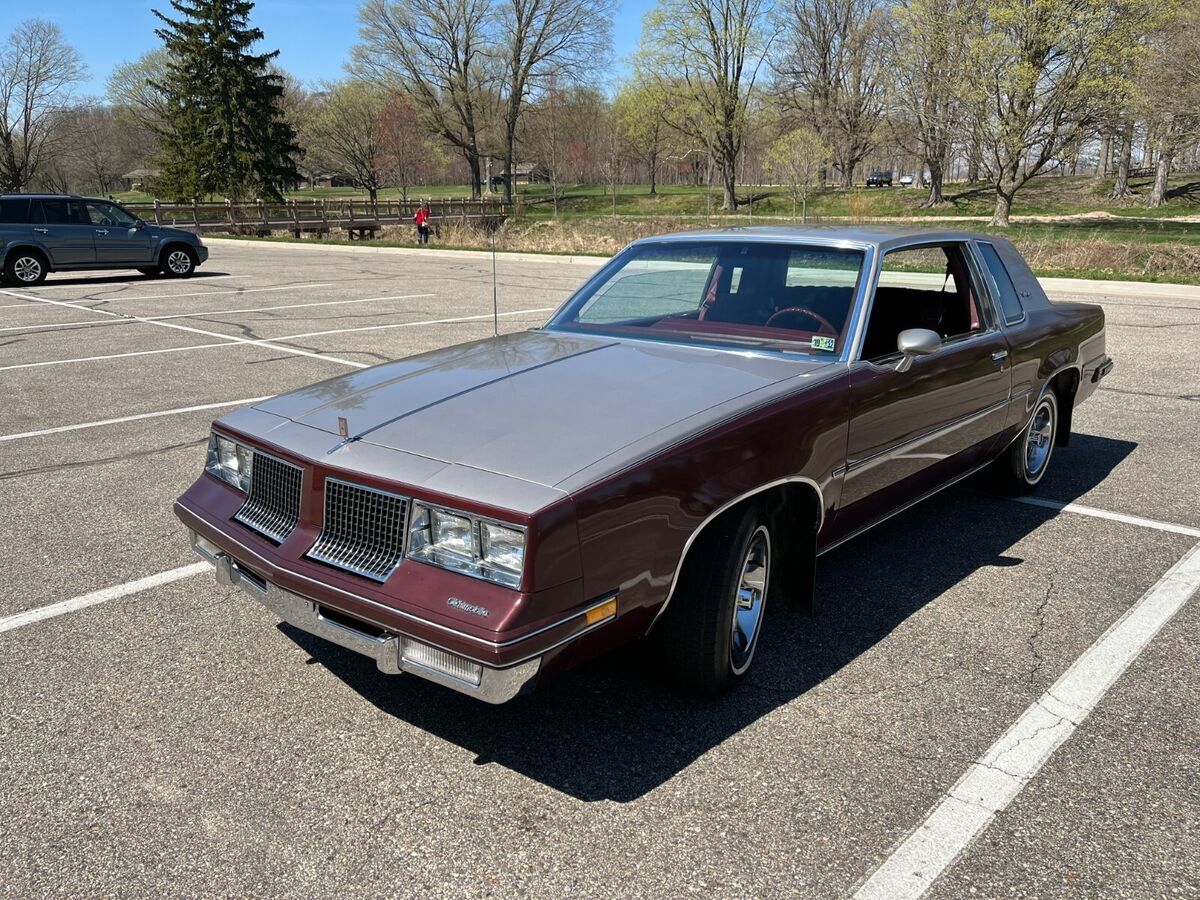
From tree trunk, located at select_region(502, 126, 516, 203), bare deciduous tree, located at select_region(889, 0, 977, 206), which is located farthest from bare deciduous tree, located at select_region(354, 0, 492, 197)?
bare deciduous tree, located at select_region(889, 0, 977, 206)

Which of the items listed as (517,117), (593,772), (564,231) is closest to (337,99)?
(517,117)

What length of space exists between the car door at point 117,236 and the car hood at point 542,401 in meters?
17.6

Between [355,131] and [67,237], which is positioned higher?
[355,131]

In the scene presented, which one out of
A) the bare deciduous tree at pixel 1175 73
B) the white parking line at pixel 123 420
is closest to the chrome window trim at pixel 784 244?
the white parking line at pixel 123 420

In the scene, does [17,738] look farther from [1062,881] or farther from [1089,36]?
[1089,36]

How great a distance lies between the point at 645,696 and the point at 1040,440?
11.5 ft

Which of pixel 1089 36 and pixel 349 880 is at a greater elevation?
pixel 1089 36

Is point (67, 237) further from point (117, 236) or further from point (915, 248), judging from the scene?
point (915, 248)

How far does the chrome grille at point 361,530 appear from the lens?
2744mm

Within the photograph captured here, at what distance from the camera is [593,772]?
9.39 ft

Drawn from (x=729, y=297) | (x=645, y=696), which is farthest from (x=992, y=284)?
(x=645, y=696)

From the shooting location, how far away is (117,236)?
18.8 m

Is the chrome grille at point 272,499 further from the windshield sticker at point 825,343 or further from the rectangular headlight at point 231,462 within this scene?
the windshield sticker at point 825,343

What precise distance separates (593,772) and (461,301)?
1340cm
